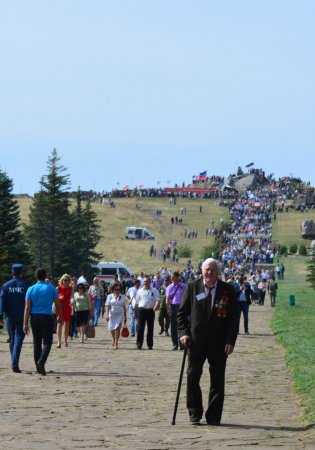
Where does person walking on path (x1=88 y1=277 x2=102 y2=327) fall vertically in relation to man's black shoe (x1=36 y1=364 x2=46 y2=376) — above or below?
above

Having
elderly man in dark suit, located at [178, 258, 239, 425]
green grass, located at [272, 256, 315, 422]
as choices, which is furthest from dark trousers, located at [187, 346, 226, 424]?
green grass, located at [272, 256, 315, 422]

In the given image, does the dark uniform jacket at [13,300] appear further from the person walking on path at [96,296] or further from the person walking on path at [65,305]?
the person walking on path at [96,296]

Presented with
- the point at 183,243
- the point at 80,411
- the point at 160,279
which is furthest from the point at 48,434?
the point at 183,243

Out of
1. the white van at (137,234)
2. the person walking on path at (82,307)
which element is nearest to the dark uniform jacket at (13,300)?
the person walking on path at (82,307)

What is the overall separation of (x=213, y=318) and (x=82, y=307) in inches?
607

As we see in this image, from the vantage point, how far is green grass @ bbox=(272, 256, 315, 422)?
1695 cm

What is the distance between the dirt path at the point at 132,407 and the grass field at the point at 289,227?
92914 millimetres

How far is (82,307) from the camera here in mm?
28734

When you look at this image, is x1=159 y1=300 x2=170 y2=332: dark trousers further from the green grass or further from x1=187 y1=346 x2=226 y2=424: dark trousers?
x1=187 y1=346 x2=226 y2=424: dark trousers

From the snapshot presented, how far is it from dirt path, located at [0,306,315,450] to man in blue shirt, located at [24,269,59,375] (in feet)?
1.19

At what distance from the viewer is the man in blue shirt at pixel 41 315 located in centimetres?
1928

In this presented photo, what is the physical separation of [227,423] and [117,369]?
24.6 feet

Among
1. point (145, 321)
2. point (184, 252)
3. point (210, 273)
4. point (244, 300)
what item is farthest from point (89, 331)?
point (184, 252)

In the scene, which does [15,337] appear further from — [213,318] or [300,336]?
[300,336]
